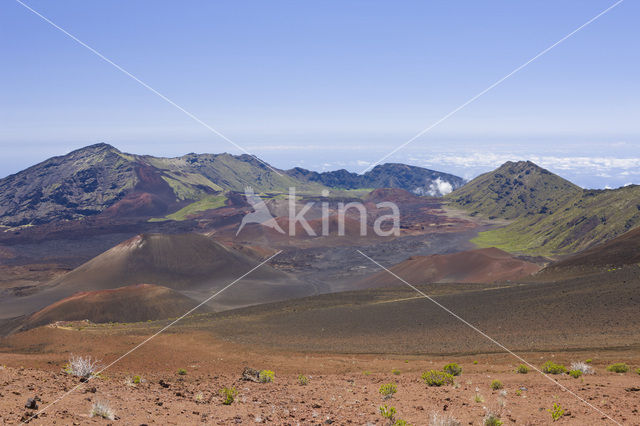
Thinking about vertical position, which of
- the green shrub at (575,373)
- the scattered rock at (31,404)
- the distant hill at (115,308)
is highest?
the scattered rock at (31,404)

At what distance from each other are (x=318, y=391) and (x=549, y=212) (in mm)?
130137

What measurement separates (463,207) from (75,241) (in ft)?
449

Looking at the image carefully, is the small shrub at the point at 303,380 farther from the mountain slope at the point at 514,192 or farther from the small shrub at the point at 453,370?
the mountain slope at the point at 514,192

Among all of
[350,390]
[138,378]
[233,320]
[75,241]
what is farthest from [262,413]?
[75,241]

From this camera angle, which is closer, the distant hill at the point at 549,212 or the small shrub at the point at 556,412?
the small shrub at the point at 556,412

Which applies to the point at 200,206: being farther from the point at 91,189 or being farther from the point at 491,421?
the point at 491,421

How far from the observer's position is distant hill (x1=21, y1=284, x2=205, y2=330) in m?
40.9

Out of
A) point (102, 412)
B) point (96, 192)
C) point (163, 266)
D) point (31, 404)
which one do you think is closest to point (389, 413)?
point (102, 412)

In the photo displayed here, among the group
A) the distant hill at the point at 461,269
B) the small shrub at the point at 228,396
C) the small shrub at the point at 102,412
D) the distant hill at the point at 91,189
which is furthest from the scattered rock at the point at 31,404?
the distant hill at the point at 91,189

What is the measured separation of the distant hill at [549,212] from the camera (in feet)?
268

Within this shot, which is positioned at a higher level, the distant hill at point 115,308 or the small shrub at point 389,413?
the small shrub at point 389,413

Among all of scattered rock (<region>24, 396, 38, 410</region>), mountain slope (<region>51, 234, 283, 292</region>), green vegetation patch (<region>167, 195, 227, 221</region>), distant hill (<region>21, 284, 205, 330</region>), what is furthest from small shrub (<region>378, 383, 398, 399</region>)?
green vegetation patch (<region>167, 195, 227, 221</region>)

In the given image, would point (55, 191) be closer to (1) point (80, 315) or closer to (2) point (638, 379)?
(1) point (80, 315)

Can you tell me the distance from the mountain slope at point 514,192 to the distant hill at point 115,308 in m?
129
